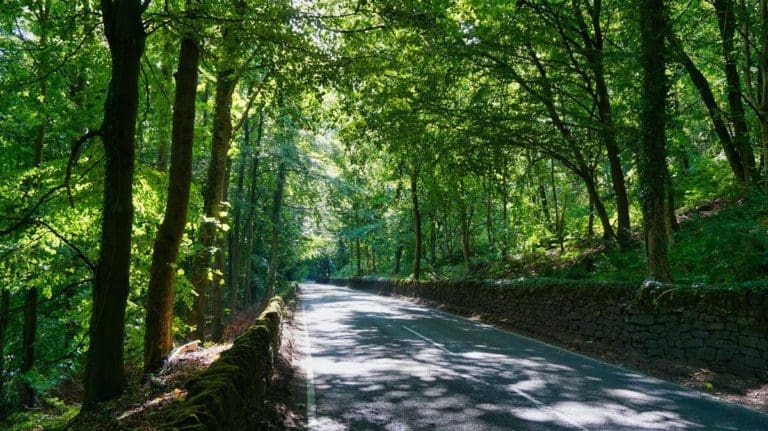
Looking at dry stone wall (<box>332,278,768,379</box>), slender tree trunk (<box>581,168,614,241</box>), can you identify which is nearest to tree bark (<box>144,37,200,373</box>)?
dry stone wall (<box>332,278,768,379</box>)

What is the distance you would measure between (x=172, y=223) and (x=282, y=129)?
242 inches

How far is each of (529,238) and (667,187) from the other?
14706 millimetres

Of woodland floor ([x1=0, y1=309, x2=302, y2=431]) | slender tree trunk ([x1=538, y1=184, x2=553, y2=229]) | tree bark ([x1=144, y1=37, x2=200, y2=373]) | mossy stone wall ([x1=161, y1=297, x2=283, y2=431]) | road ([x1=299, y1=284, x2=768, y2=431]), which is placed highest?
slender tree trunk ([x1=538, y1=184, x2=553, y2=229])

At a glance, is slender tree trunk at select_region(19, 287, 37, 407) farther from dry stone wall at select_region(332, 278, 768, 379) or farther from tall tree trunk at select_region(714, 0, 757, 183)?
tall tree trunk at select_region(714, 0, 757, 183)

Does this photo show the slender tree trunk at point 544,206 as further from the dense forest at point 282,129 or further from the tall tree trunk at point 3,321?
the tall tree trunk at point 3,321

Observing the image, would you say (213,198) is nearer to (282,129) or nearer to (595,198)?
(282,129)

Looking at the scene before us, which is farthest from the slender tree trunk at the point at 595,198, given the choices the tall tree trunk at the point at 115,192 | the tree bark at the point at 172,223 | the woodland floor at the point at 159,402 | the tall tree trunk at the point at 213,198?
the tall tree trunk at the point at 115,192

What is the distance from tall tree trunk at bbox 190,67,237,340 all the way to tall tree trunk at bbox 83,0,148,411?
4.34m

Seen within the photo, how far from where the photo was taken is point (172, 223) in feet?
26.4

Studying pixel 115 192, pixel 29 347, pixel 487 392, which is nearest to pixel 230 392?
pixel 115 192

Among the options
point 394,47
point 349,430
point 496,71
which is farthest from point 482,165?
point 349,430

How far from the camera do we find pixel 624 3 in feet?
44.0

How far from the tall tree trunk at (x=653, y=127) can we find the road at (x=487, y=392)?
3.47 m

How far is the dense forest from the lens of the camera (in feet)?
23.5
